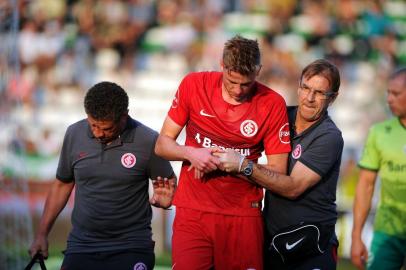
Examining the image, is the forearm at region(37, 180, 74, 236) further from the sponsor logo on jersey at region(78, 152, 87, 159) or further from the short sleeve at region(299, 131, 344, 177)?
the short sleeve at region(299, 131, 344, 177)

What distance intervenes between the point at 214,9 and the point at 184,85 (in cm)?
1337

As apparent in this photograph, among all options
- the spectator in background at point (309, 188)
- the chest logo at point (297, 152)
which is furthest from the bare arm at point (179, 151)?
the chest logo at point (297, 152)

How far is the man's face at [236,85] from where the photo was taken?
18.5ft

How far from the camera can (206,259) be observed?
Answer: 5832 millimetres

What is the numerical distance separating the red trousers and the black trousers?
26.7 inches

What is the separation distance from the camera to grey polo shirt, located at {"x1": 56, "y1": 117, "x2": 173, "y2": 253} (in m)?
6.54

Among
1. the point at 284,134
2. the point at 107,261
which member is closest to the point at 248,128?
the point at 284,134

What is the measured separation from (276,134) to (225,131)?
13.9 inches

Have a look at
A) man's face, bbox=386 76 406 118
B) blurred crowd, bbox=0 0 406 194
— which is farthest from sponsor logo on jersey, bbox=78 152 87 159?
blurred crowd, bbox=0 0 406 194

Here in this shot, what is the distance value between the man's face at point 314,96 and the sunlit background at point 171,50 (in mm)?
9743

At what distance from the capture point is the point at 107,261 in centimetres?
652

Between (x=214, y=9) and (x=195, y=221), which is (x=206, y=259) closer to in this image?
(x=195, y=221)

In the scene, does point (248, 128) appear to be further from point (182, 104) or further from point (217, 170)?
point (182, 104)

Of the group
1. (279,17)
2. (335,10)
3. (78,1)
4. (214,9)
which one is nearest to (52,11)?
(78,1)
